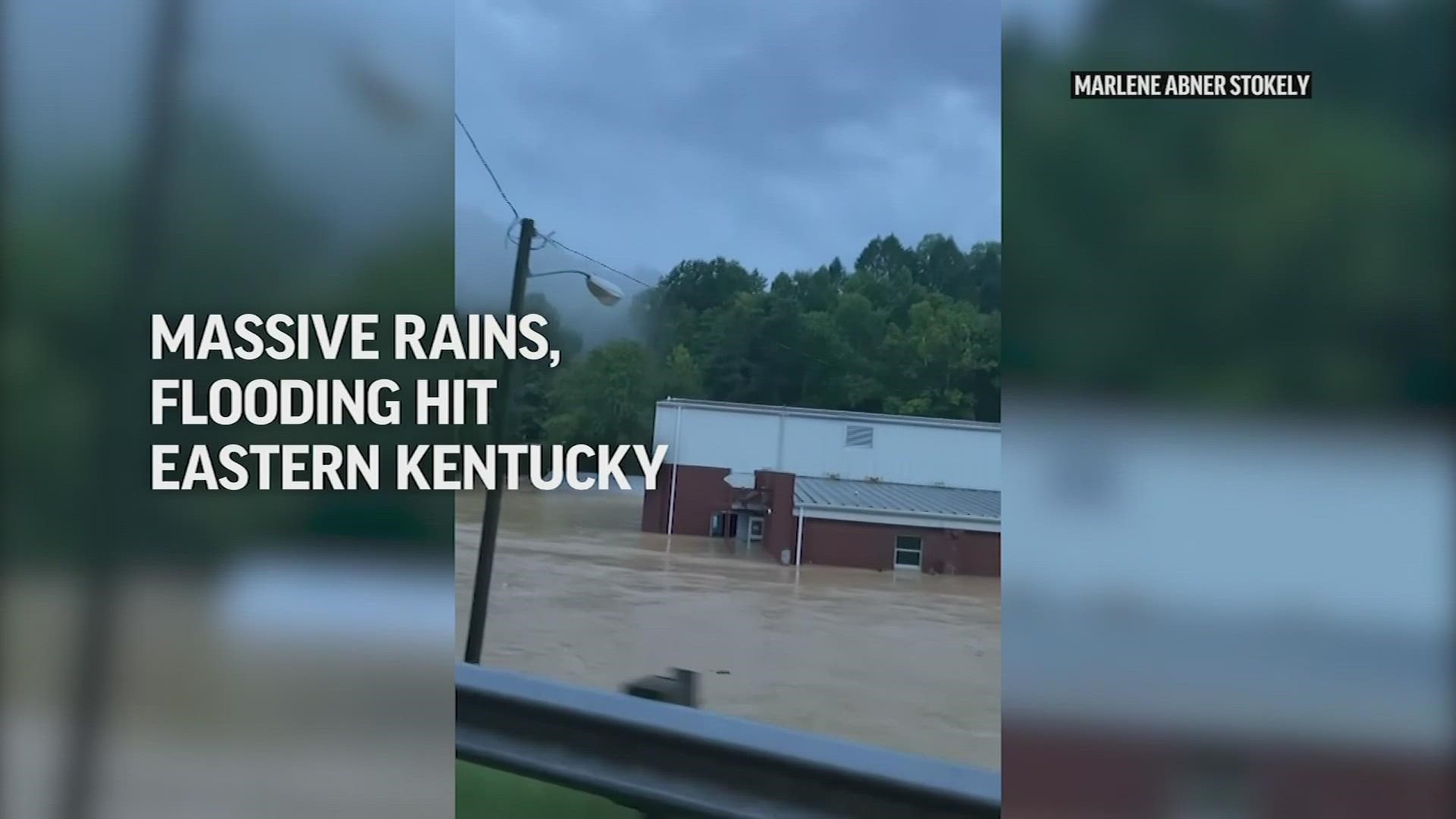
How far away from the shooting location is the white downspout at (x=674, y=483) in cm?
157

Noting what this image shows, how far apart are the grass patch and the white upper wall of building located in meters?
→ 0.59

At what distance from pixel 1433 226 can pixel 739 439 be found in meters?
1.10

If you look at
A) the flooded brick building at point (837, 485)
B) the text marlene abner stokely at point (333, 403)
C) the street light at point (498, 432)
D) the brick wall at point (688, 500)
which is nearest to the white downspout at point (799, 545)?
the flooded brick building at point (837, 485)

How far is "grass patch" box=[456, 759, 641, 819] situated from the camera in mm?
1614

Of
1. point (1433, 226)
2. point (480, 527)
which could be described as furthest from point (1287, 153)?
point (480, 527)

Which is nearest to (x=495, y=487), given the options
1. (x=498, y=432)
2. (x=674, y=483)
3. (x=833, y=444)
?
(x=498, y=432)

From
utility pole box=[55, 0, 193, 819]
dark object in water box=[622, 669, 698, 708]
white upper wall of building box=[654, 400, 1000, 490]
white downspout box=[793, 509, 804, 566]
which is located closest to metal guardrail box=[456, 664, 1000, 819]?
dark object in water box=[622, 669, 698, 708]

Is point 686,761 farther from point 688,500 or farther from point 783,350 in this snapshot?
point 783,350

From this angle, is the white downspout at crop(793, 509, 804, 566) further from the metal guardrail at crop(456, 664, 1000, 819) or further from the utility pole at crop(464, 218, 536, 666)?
the utility pole at crop(464, 218, 536, 666)

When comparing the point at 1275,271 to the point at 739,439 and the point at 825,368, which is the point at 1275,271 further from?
the point at 739,439

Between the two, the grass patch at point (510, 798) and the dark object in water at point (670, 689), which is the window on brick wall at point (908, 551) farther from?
the grass patch at point (510, 798)

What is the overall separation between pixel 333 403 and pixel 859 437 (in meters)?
0.87

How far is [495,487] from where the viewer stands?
1.58 meters

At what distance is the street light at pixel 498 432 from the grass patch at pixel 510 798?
20cm
